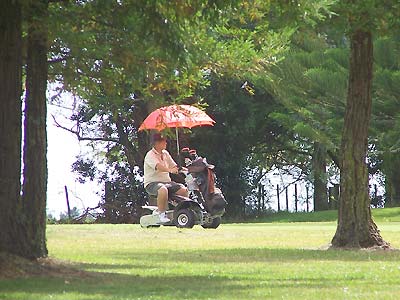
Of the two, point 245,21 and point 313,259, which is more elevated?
point 245,21

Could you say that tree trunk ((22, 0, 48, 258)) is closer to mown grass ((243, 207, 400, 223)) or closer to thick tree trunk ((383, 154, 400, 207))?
mown grass ((243, 207, 400, 223))

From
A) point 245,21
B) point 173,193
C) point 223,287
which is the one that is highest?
point 245,21

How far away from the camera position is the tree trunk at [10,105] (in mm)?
10531

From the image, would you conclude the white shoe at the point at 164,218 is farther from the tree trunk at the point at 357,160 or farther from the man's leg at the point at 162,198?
the tree trunk at the point at 357,160

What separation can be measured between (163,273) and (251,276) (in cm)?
94

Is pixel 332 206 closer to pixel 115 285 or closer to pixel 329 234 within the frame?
pixel 329 234

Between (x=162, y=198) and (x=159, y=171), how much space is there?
0.55m

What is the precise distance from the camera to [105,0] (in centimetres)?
1036

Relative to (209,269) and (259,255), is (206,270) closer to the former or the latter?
(209,269)

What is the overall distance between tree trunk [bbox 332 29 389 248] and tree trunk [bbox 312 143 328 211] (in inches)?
949

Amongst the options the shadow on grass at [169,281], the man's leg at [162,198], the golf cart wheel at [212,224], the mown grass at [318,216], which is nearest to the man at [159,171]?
the man's leg at [162,198]

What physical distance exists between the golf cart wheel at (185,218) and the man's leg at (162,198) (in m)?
0.28

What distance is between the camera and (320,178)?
133ft

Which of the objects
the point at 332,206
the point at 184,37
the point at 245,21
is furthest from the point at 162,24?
the point at 332,206
